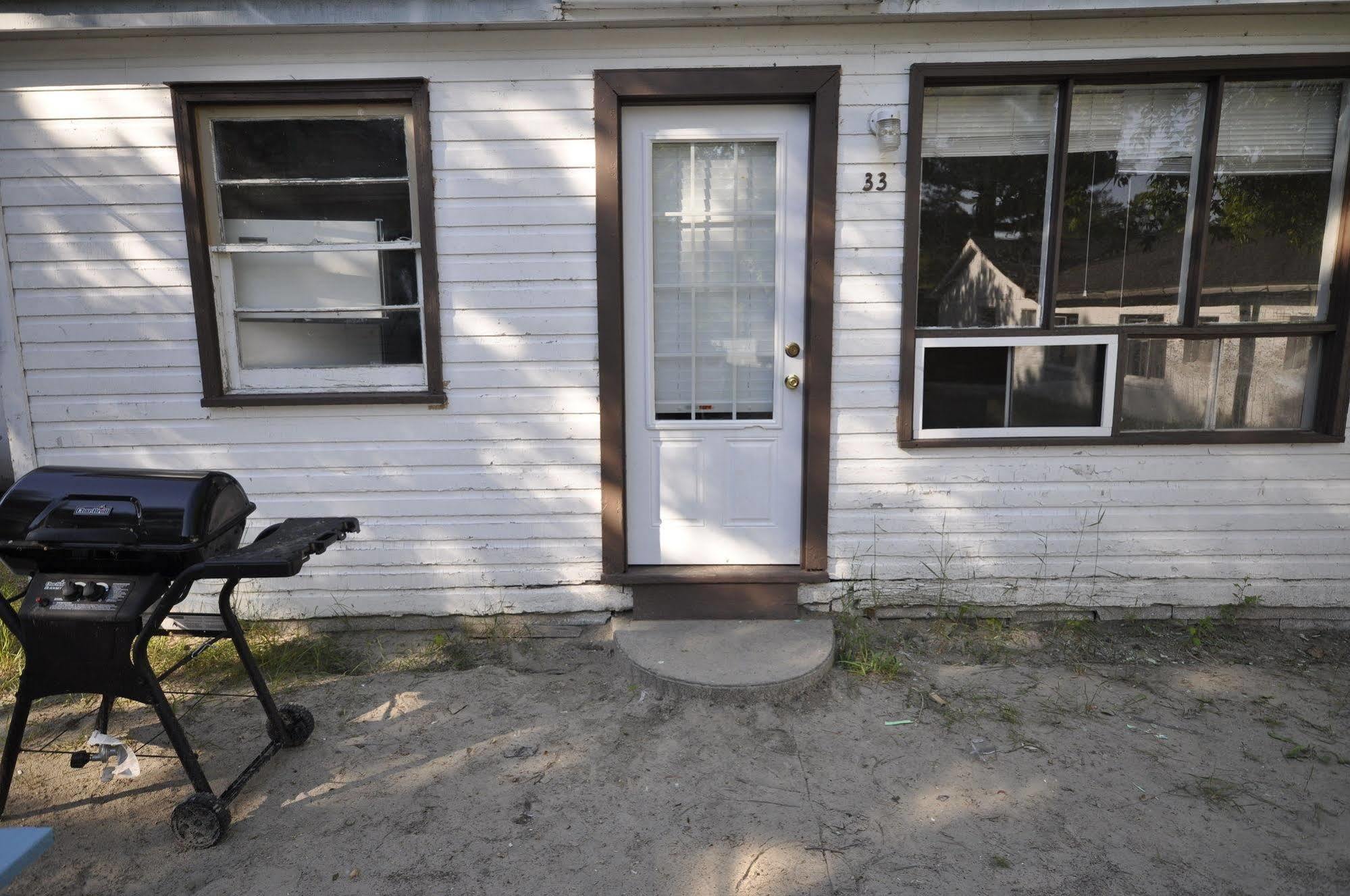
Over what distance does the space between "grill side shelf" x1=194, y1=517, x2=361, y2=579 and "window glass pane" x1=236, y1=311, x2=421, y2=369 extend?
123 cm

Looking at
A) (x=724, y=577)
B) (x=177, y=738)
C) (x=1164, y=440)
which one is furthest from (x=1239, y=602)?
→ (x=177, y=738)

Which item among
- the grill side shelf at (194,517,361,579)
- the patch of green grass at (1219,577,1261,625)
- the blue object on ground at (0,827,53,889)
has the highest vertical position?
the grill side shelf at (194,517,361,579)

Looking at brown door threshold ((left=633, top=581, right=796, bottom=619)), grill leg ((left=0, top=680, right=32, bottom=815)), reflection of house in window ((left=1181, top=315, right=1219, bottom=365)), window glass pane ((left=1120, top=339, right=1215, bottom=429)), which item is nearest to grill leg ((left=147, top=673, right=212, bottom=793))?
grill leg ((left=0, top=680, right=32, bottom=815))

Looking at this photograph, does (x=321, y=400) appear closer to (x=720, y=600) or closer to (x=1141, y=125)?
(x=720, y=600)

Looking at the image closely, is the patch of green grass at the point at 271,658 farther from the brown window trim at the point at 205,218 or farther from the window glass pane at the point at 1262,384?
the window glass pane at the point at 1262,384

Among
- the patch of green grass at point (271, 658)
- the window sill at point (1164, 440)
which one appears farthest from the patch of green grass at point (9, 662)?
the window sill at point (1164, 440)

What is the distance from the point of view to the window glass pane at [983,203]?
136 inches

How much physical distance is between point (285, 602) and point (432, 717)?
1213 mm

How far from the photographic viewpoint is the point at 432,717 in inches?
117

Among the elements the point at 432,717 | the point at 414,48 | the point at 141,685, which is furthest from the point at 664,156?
the point at 141,685

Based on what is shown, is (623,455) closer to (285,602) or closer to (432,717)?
(432,717)

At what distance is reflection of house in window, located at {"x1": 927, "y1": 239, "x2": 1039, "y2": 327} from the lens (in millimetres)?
3539

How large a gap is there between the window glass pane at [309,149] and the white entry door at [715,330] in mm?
1133

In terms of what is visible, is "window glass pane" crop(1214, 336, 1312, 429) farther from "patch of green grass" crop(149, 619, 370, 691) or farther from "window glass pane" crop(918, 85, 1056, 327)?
"patch of green grass" crop(149, 619, 370, 691)
